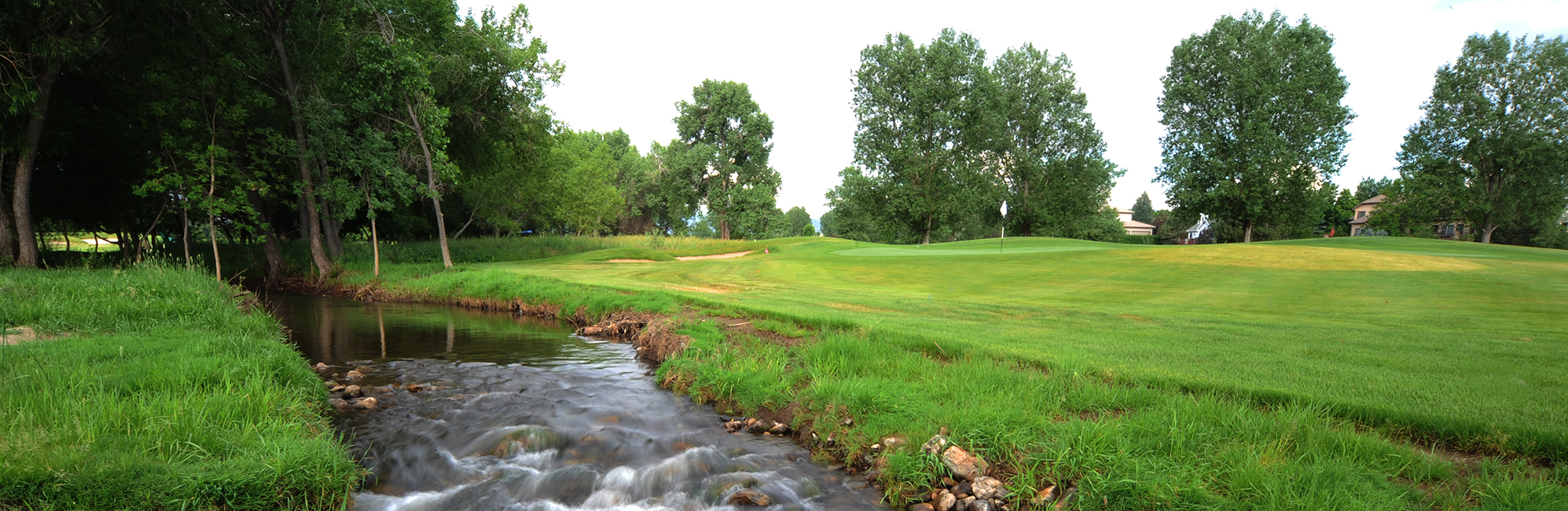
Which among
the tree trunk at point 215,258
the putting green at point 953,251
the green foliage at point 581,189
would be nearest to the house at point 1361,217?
the putting green at point 953,251

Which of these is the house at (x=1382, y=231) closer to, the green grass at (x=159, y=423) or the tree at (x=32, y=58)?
the green grass at (x=159, y=423)

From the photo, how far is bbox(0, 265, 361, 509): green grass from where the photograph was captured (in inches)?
155

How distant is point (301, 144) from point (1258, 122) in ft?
152

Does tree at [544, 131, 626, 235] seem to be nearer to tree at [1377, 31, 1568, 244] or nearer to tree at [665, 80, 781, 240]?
tree at [665, 80, 781, 240]

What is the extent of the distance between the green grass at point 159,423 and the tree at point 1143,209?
156m

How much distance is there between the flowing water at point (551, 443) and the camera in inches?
214

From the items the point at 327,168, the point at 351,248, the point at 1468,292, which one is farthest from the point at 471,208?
the point at 1468,292

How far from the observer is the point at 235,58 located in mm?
18125

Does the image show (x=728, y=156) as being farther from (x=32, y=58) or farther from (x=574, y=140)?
(x=32, y=58)

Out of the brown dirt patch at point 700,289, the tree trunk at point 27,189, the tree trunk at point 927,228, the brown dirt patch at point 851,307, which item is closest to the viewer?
the brown dirt patch at point 851,307

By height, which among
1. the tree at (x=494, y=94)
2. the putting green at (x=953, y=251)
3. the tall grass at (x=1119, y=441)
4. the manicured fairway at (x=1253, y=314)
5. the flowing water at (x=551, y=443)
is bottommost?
the flowing water at (x=551, y=443)

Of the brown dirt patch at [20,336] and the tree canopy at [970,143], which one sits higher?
the tree canopy at [970,143]

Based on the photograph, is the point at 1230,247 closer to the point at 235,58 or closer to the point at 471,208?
the point at 235,58

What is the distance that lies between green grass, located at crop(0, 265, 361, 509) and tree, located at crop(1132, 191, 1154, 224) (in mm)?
156403
